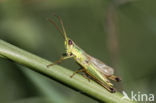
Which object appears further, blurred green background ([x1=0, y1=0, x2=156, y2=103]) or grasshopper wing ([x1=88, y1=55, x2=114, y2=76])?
blurred green background ([x1=0, y1=0, x2=156, y2=103])

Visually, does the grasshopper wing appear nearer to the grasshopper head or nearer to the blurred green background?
the grasshopper head

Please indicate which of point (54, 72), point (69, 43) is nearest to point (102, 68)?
point (69, 43)

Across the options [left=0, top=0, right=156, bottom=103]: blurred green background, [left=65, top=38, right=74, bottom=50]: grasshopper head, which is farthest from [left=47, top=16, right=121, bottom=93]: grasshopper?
[left=0, top=0, right=156, bottom=103]: blurred green background

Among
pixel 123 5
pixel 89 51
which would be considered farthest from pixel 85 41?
pixel 123 5

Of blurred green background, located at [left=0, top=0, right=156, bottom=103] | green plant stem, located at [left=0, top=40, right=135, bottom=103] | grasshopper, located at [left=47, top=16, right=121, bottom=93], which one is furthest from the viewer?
blurred green background, located at [left=0, top=0, right=156, bottom=103]

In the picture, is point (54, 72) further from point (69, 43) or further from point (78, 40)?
point (78, 40)

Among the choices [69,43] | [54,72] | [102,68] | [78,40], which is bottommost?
[54,72]

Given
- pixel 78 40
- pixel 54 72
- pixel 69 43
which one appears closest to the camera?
pixel 54 72

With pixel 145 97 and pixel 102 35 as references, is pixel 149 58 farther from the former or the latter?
pixel 145 97
